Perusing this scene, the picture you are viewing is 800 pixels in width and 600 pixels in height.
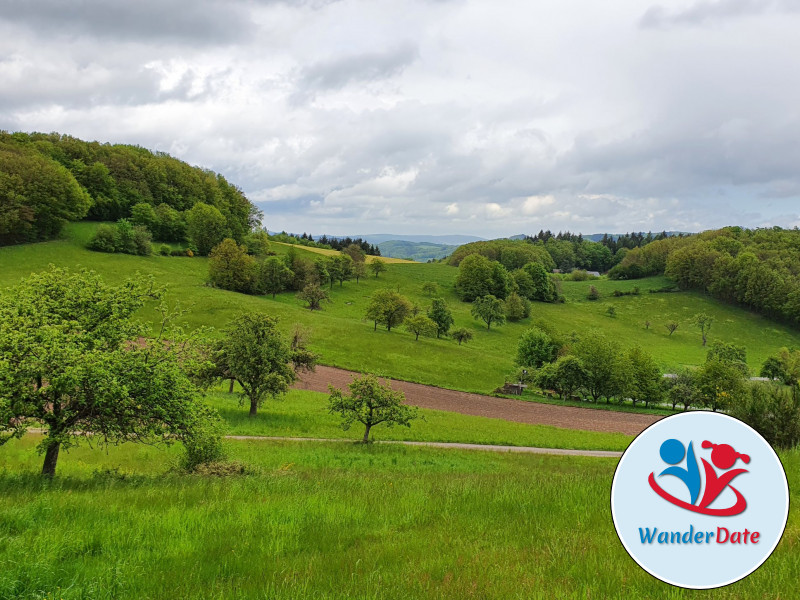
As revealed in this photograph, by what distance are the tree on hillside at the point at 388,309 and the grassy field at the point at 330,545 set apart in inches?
2530

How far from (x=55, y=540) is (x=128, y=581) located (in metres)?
1.80

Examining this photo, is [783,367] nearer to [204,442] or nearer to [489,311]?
[489,311]

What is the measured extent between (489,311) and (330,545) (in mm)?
84623

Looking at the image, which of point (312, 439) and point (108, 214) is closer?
point (312, 439)

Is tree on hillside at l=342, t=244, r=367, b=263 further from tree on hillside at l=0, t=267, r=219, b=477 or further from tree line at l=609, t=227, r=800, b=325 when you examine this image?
tree on hillside at l=0, t=267, r=219, b=477

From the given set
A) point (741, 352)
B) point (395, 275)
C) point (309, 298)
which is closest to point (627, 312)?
point (741, 352)

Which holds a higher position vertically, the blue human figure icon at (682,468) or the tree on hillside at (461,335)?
the blue human figure icon at (682,468)

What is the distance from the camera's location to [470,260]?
120438 mm

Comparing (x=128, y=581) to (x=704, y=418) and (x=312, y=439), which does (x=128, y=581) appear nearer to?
(x=704, y=418)

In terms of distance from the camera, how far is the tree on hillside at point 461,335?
7706 centimetres

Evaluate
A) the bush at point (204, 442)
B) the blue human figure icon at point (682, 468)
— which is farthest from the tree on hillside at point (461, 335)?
the blue human figure icon at point (682, 468)

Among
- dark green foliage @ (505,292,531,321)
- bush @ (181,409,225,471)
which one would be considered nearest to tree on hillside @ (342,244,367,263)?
dark green foliage @ (505,292,531,321)

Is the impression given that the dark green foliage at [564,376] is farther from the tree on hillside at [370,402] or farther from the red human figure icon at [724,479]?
the red human figure icon at [724,479]

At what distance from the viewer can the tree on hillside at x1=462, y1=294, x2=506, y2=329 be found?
8869cm
